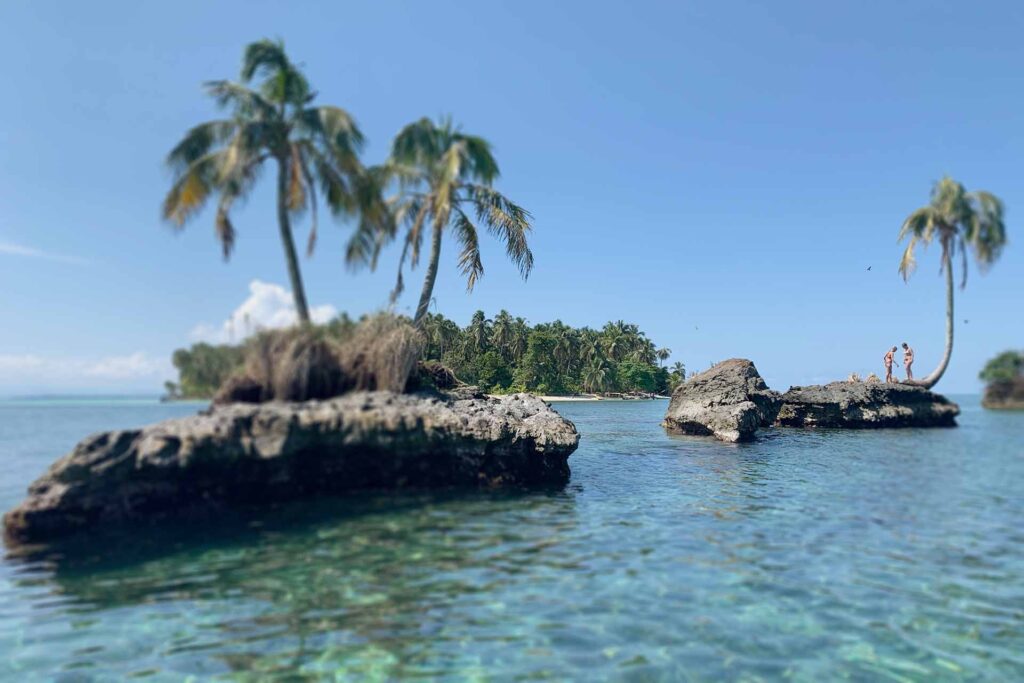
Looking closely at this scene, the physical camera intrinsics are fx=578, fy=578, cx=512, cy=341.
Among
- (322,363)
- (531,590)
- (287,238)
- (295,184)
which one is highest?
(295,184)

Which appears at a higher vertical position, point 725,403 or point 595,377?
point 595,377

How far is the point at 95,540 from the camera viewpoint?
7.48 m

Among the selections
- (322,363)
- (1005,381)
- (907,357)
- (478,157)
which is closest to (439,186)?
(478,157)

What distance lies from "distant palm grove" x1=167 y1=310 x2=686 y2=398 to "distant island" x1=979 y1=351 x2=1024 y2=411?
138 ft

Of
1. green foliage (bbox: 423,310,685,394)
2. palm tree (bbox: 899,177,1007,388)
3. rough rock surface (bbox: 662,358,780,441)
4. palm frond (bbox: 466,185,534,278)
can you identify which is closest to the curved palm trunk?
palm tree (bbox: 899,177,1007,388)

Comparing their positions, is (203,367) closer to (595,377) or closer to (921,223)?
(921,223)

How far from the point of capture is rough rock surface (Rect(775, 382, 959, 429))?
26875 mm

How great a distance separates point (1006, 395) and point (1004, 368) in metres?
4.10

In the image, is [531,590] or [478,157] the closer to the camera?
[531,590]

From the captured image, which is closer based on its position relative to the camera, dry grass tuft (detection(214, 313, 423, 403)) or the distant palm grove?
dry grass tuft (detection(214, 313, 423, 403))

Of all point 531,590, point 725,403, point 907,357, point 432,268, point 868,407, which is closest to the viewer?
point 531,590

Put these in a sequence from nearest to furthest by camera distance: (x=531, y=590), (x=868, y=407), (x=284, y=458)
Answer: (x=531, y=590), (x=284, y=458), (x=868, y=407)

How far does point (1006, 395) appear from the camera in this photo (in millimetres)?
34719

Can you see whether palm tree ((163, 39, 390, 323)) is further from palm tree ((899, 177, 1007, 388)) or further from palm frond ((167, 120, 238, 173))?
palm tree ((899, 177, 1007, 388))
